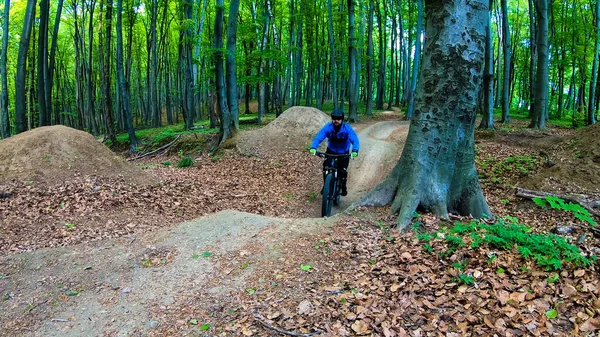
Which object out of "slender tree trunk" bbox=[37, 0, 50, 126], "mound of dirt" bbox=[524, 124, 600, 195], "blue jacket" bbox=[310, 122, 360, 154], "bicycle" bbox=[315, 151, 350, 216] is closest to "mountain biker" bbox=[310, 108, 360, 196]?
"blue jacket" bbox=[310, 122, 360, 154]

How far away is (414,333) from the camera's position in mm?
2912

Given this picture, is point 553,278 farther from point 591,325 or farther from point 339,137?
point 339,137

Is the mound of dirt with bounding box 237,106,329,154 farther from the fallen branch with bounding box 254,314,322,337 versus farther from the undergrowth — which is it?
the fallen branch with bounding box 254,314,322,337

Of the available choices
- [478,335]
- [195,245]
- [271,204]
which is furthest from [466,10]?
[271,204]

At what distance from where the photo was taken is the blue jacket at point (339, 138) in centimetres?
697

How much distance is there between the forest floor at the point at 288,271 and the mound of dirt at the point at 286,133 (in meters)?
6.41

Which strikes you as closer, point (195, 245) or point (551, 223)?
point (195, 245)

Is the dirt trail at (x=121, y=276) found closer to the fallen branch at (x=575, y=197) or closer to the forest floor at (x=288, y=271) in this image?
the forest floor at (x=288, y=271)

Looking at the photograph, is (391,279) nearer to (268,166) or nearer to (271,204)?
(271,204)

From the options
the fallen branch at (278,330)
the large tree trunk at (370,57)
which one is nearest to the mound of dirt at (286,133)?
the large tree trunk at (370,57)

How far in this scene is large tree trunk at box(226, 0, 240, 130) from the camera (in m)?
14.0

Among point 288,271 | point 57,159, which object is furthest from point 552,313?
point 57,159

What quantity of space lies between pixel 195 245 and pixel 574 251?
175 inches

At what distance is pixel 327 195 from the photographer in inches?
270
